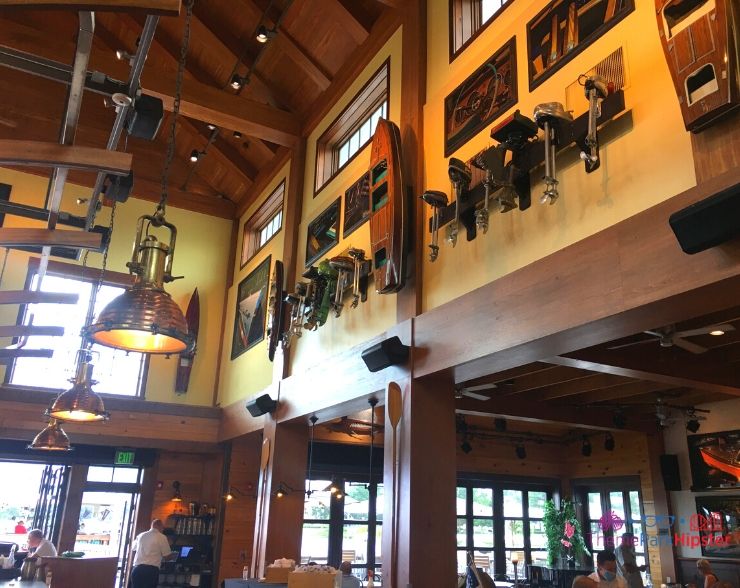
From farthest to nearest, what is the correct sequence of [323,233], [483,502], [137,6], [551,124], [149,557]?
[483,502] < [149,557] < [323,233] < [551,124] < [137,6]

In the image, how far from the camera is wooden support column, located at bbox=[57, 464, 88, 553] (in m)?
9.99

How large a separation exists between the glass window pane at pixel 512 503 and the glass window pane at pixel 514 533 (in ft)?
0.47

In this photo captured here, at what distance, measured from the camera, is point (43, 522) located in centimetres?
1009

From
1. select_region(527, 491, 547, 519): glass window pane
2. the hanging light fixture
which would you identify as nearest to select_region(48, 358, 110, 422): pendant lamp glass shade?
the hanging light fixture

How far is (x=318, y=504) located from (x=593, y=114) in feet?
29.0

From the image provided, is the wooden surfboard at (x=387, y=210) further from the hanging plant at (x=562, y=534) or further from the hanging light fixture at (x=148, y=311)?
the hanging plant at (x=562, y=534)

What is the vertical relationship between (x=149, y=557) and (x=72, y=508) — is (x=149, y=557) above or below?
below

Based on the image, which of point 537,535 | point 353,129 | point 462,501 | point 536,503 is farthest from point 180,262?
point 537,535

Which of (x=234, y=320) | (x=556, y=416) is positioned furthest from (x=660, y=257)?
(x=234, y=320)

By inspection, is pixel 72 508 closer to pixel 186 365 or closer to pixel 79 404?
pixel 186 365

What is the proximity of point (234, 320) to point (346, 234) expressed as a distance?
4.25 meters

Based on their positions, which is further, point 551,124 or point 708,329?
point 708,329

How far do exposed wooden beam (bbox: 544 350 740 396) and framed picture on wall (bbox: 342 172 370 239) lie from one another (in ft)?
8.97

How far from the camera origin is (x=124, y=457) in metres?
10.6
